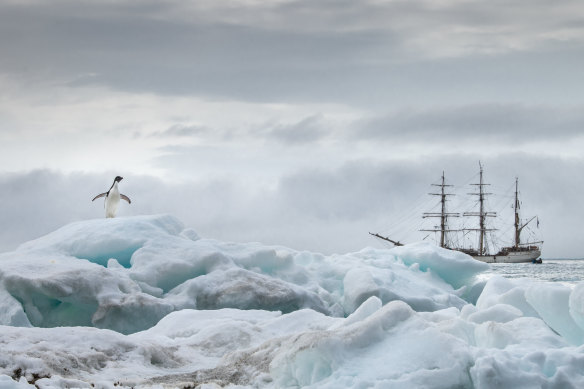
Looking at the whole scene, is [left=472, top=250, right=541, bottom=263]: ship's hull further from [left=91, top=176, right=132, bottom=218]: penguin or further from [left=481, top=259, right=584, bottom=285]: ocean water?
[left=91, top=176, right=132, bottom=218]: penguin

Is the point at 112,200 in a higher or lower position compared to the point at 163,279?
higher

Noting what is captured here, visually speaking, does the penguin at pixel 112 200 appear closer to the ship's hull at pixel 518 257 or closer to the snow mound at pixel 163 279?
the snow mound at pixel 163 279

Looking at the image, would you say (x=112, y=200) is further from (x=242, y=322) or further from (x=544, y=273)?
(x=544, y=273)

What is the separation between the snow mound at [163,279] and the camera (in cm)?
1500

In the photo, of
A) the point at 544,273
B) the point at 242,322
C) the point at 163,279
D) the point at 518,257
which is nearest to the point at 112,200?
the point at 163,279

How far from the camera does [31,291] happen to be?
1502 cm

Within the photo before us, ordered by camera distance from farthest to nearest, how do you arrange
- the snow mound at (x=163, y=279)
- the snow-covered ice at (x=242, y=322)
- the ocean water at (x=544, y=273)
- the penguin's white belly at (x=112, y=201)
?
the ocean water at (x=544, y=273)
the penguin's white belly at (x=112, y=201)
the snow mound at (x=163, y=279)
the snow-covered ice at (x=242, y=322)

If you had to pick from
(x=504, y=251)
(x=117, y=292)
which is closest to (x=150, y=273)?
(x=117, y=292)

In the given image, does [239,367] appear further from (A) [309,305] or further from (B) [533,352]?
(A) [309,305]

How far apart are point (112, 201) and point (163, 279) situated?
9047mm

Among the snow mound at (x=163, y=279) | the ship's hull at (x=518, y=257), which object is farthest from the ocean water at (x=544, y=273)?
the snow mound at (x=163, y=279)

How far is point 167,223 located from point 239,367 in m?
12.5

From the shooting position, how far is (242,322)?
11195mm

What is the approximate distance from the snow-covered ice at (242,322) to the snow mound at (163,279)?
4 cm
